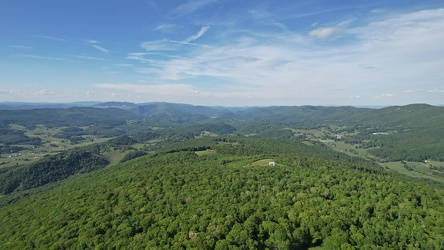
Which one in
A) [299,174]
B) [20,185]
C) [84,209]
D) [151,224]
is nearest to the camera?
[151,224]

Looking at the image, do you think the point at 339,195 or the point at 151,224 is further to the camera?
the point at 339,195

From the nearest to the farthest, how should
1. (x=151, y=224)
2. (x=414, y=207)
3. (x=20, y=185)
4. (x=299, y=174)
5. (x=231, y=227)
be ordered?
(x=231, y=227) → (x=151, y=224) → (x=414, y=207) → (x=299, y=174) → (x=20, y=185)

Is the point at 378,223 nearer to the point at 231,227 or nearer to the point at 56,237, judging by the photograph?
the point at 231,227

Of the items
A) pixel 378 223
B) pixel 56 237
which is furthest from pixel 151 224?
pixel 378 223

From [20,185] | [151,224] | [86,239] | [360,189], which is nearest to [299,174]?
[360,189]

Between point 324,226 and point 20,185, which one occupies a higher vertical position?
point 324,226

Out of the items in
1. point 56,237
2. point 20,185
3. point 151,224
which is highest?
point 151,224

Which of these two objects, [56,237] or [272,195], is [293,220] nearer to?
[272,195]
